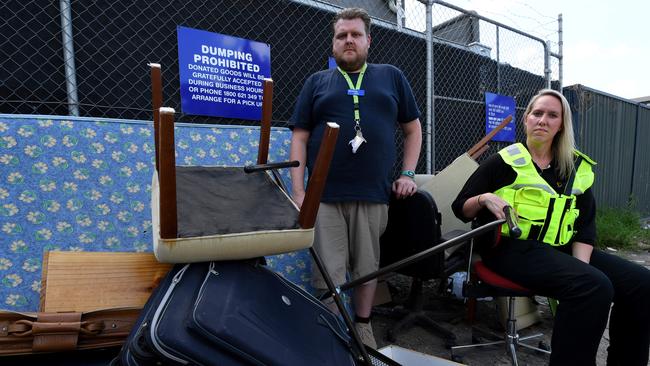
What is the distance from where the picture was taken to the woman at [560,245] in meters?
1.63

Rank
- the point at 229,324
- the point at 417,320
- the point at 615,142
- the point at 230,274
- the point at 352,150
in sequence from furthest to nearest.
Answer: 1. the point at 615,142
2. the point at 417,320
3. the point at 352,150
4. the point at 230,274
5. the point at 229,324

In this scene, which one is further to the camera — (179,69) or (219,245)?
(179,69)

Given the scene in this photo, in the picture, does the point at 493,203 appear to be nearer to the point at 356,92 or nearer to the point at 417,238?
the point at 417,238

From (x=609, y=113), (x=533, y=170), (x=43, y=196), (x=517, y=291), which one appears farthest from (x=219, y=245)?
(x=609, y=113)

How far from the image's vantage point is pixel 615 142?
664 cm

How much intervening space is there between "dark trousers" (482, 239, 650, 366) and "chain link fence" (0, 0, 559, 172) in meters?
2.15

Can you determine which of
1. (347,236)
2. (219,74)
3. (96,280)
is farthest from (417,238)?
(219,74)

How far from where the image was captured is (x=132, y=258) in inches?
56.7

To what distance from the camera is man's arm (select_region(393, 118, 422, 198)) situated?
212 centimetres

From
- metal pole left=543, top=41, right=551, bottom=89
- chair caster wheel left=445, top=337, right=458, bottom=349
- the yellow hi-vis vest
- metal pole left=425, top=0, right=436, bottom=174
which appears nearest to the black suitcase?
the yellow hi-vis vest

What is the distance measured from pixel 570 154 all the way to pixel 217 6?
8.85 ft

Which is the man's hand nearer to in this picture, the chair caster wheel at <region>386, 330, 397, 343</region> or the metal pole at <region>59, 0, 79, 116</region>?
the chair caster wheel at <region>386, 330, 397, 343</region>

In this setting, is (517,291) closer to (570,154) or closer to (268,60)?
(570,154)

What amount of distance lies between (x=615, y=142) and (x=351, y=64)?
269 inches
